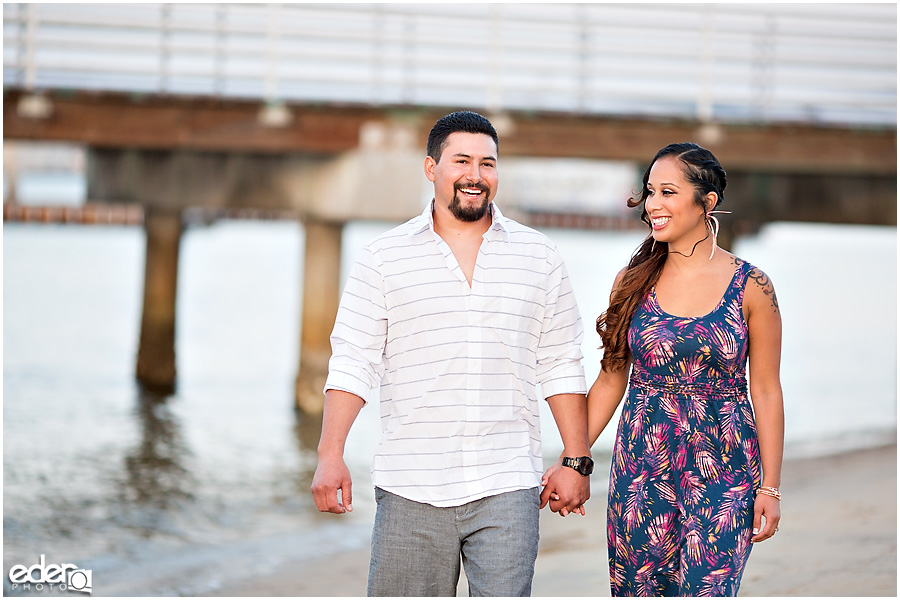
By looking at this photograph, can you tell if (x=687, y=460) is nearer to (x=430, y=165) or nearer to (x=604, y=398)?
(x=604, y=398)

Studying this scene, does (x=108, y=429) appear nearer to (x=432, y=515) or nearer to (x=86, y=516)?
(x=86, y=516)

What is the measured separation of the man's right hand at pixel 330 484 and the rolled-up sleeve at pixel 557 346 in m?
0.67

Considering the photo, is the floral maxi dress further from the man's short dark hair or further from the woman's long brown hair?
the man's short dark hair

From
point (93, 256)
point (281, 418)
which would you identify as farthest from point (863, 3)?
point (93, 256)

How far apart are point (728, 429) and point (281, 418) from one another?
1137cm

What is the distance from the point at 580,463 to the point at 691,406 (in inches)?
14.2

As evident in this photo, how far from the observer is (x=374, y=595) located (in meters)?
3.29

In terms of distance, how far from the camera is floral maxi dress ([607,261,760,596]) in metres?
3.21

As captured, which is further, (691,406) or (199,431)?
(199,431)

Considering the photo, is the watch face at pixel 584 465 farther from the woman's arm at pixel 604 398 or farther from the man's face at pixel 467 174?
the man's face at pixel 467 174

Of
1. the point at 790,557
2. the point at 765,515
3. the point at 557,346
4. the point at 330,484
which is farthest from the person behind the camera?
the point at 790,557

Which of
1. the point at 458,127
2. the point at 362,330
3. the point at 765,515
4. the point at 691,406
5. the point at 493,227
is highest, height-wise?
the point at 458,127

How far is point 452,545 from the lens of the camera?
325cm

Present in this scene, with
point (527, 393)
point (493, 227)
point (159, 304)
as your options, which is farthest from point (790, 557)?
point (159, 304)
